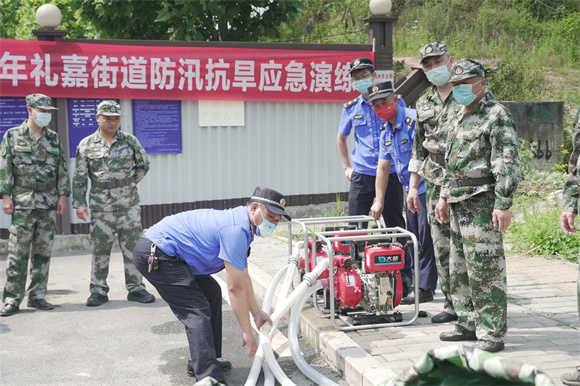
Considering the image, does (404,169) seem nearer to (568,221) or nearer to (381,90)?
(381,90)

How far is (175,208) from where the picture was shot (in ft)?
35.2

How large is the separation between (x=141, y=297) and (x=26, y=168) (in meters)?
1.77

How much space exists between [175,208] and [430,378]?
906 centimetres

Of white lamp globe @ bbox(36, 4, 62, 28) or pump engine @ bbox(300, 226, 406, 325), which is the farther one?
white lamp globe @ bbox(36, 4, 62, 28)

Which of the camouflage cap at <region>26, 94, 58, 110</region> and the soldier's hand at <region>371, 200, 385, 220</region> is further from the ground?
the camouflage cap at <region>26, 94, 58, 110</region>

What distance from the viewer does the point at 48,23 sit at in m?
Answer: 9.79

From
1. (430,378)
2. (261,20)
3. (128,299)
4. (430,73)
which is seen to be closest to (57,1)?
(261,20)

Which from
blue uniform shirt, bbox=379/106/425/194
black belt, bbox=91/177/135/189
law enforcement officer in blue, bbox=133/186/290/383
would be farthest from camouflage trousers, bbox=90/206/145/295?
blue uniform shirt, bbox=379/106/425/194

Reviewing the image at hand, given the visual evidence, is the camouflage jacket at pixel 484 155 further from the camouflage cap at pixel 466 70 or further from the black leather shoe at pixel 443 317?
the black leather shoe at pixel 443 317

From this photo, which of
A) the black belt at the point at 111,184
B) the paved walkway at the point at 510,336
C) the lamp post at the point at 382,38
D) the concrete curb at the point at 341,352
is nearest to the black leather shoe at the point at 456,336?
the paved walkway at the point at 510,336

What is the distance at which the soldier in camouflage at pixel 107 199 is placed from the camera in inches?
285

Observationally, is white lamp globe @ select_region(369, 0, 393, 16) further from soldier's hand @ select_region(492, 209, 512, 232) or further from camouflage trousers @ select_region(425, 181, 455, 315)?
soldier's hand @ select_region(492, 209, 512, 232)

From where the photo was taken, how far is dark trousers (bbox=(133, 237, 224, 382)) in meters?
4.61

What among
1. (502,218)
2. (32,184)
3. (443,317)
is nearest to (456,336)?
(443,317)
